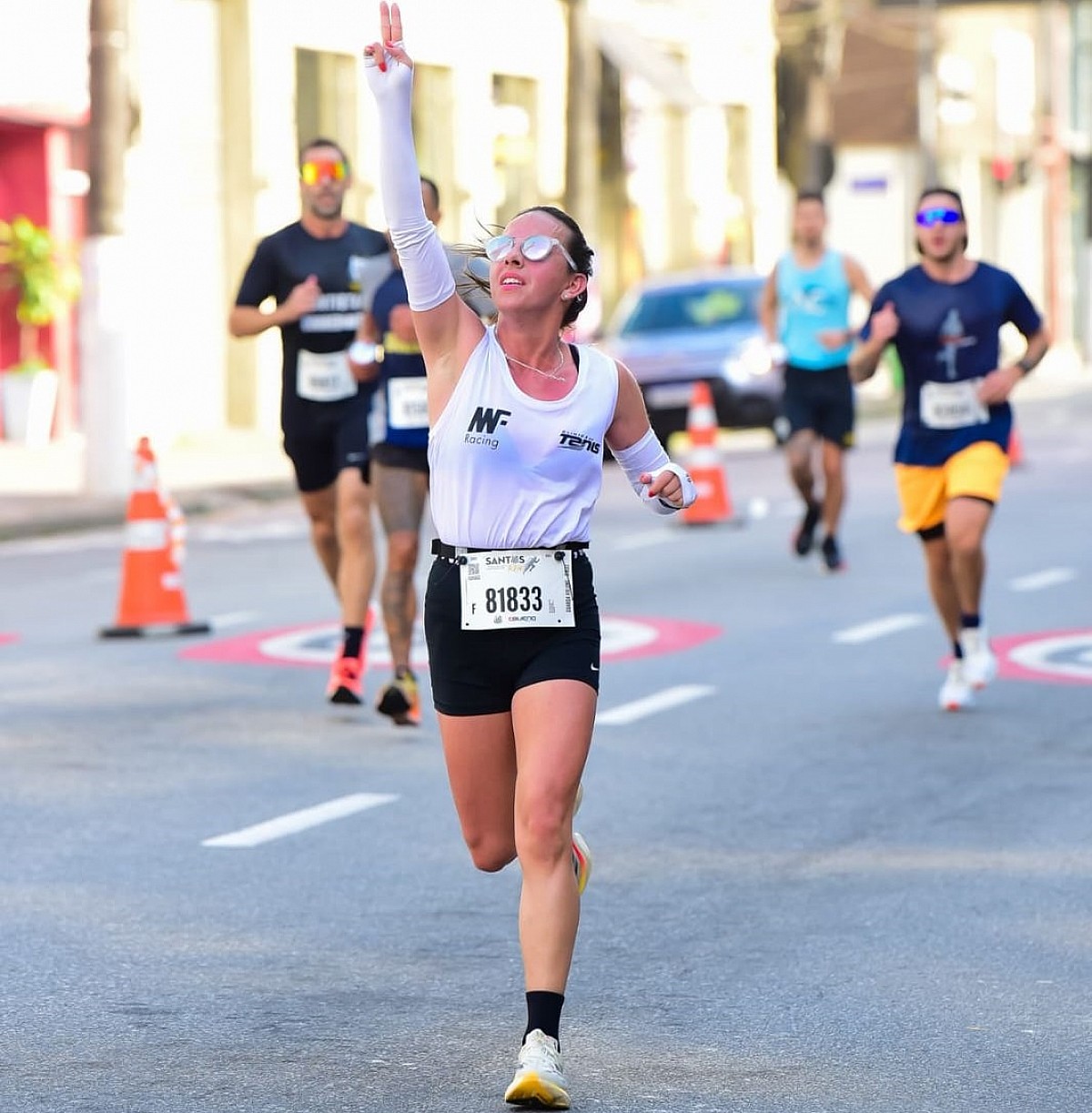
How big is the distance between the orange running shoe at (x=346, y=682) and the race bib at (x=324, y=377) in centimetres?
106

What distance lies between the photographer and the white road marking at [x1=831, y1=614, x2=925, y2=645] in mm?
13141

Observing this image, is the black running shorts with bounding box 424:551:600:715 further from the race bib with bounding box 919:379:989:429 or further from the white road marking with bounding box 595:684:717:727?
the race bib with bounding box 919:379:989:429

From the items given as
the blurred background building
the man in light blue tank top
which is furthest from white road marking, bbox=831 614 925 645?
the blurred background building

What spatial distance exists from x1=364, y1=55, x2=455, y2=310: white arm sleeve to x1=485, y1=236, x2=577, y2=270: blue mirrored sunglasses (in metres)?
0.11

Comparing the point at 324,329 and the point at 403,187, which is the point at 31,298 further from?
the point at 403,187

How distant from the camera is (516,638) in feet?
19.6

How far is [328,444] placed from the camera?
1136 centimetres

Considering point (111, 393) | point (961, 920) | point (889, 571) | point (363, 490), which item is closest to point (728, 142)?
point (111, 393)

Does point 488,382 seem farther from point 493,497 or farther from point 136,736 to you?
point 136,736

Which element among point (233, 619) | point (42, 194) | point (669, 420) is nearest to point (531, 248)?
point (233, 619)

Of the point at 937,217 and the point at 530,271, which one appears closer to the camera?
the point at 530,271

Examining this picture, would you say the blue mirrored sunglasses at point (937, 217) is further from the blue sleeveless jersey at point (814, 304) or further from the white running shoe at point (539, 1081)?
the blue sleeveless jersey at point (814, 304)

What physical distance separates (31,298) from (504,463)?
2283 centimetres

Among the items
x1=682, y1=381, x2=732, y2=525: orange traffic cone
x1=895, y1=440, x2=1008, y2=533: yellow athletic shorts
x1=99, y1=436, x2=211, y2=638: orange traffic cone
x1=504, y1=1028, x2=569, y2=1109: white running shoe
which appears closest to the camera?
x1=504, y1=1028, x2=569, y2=1109: white running shoe
